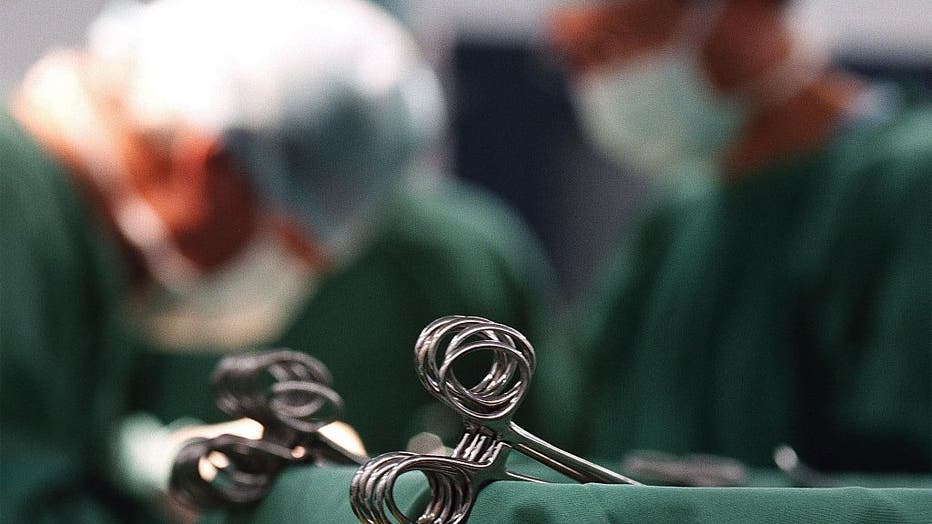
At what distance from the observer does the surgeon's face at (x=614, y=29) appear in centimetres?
172

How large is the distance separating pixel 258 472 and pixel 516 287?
Answer: 1.31 meters

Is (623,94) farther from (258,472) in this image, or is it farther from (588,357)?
(258,472)

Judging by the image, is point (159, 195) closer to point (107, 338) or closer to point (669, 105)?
point (107, 338)

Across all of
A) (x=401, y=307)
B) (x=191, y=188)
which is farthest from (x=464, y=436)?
(x=401, y=307)

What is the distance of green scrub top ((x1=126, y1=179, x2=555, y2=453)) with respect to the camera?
6.25 ft

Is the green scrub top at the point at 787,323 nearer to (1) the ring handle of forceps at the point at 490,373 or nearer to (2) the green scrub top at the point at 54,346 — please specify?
(2) the green scrub top at the point at 54,346

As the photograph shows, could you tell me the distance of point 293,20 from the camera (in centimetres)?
143

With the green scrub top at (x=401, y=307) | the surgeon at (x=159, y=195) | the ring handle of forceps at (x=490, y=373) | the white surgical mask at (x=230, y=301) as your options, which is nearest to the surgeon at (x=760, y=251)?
the green scrub top at (x=401, y=307)

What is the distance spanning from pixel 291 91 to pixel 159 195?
185 mm

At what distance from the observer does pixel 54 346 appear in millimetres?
1343

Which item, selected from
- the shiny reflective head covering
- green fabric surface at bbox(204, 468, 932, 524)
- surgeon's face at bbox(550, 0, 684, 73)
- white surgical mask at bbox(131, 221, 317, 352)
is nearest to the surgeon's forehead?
surgeon's face at bbox(550, 0, 684, 73)

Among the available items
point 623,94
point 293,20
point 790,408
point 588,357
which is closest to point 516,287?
point 588,357

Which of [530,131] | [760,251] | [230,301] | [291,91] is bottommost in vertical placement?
[530,131]

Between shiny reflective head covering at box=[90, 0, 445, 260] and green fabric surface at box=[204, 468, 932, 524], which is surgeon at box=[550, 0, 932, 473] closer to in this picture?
shiny reflective head covering at box=[90, 0, 445, 260]
